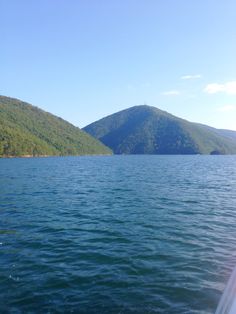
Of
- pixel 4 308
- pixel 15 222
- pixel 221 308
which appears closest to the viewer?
pixel 221 308

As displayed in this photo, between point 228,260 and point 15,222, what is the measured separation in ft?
61.6

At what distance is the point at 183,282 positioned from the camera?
15.8m

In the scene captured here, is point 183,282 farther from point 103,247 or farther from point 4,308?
point 4,308

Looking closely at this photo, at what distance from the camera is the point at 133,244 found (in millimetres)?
22094

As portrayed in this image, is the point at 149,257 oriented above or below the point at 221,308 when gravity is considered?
below

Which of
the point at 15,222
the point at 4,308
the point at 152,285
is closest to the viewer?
the point at 4,308

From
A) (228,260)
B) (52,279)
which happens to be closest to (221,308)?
(52,279)

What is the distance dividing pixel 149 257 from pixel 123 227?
779 centimetres

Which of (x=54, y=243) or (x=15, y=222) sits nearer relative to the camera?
(x=54, y=243)

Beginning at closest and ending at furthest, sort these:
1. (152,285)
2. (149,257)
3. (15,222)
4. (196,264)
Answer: (152,285), (196,264), (149,257), (15,222)

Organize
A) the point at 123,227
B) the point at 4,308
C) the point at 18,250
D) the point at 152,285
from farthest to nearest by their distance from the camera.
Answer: the point at 123,227, the point at 18,250, the point at 152,285, the point at 4,308

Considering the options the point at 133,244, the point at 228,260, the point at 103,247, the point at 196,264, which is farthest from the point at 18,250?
Answer: the point at 228,260

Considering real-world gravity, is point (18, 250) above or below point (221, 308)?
below

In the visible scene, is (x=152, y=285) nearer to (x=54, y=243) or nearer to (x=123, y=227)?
(x=54, y=243)
